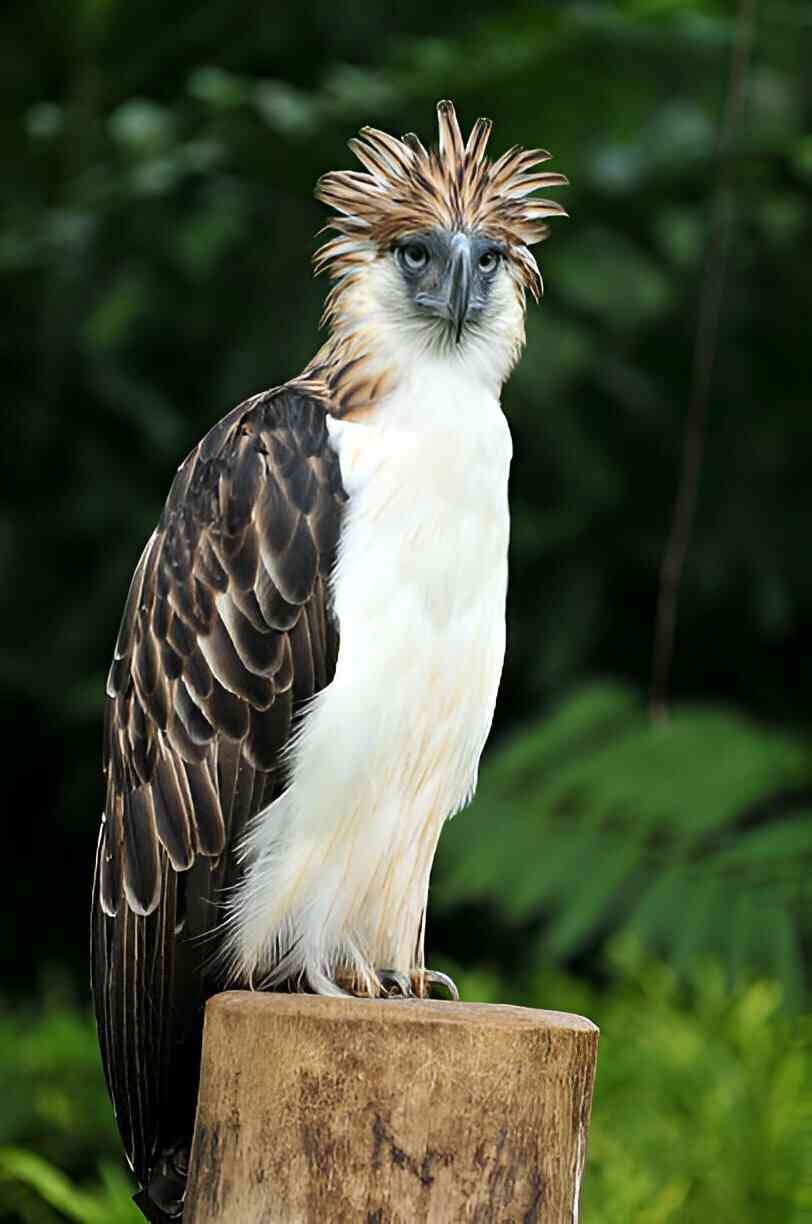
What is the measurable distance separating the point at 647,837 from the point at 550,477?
1688mm

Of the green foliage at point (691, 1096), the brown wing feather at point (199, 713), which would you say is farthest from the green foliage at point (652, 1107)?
the brown wing feather at point (199, 713)

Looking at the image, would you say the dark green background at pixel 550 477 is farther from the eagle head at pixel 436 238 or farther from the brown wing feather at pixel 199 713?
the eagle head at pixel 436 238

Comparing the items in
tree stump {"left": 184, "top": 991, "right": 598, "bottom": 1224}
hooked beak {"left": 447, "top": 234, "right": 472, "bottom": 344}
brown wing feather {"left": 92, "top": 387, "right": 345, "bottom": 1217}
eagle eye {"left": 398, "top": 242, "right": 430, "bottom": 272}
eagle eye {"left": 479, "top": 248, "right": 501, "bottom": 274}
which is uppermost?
eagle eye {"left": 479, "top": 248, "right": 501, "bottom": 274}

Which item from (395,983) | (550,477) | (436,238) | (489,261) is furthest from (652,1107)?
(436,238)

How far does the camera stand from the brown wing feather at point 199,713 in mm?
3346

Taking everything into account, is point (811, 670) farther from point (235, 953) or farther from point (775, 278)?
point (235, 953)

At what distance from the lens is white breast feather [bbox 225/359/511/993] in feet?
10.7

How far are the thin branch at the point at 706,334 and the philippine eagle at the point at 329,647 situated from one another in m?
0.89

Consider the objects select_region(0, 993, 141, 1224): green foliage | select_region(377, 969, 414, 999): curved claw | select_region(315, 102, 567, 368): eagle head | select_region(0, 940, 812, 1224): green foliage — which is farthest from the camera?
select_region(0, 993, 141, 1224): green foliage

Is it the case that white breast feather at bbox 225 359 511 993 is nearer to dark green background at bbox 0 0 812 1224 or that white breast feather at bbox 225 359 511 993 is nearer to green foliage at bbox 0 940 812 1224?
green foliage at bbox 0 940 812 1224

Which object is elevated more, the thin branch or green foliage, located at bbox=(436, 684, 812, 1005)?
the thin branch

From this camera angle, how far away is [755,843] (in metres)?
5.96

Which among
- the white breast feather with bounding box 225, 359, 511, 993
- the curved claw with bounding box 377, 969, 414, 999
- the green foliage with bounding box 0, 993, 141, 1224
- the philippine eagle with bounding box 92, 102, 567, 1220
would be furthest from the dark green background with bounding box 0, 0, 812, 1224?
the white breast feather with bounding box 225, 359, 511, 993

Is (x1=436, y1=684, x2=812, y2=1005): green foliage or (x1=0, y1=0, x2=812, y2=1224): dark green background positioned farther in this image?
(x1=0, y1=0, x2=812, y2=1224): dark green background
